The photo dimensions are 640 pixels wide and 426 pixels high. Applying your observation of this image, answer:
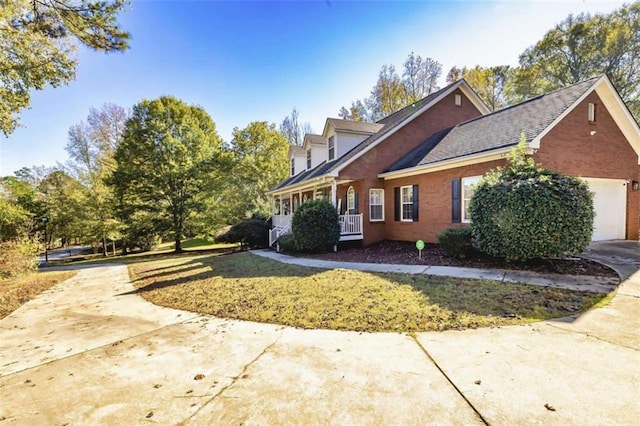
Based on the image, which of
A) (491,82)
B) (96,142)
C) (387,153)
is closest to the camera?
(387,153)

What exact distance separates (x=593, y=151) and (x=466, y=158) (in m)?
4.84

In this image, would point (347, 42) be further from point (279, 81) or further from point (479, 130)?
point (479, 130)

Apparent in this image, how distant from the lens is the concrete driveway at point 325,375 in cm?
248

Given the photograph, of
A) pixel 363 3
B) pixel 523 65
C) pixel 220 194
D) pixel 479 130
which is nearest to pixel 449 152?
pixel 479 130

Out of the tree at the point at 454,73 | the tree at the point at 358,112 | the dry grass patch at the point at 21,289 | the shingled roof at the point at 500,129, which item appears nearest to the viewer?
the dry grass patch at the point at 21,289

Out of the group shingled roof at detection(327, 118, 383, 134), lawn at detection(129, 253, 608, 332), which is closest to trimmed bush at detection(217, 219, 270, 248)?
shingled roof at detection(327, 118, 383, 134)

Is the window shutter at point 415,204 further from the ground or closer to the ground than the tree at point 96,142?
closer to the ground

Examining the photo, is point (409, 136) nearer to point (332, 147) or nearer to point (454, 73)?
point (332, 147)

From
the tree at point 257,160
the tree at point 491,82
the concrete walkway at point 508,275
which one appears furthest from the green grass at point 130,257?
the tree at point 491,82

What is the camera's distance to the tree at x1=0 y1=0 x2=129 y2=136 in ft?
22.9

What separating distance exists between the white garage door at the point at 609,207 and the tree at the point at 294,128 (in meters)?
29.3

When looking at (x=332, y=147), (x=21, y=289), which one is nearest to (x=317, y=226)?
(x=332, y=147)

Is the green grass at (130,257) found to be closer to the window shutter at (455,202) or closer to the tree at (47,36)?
the tree at (47,36)

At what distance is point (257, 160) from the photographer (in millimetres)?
30297
